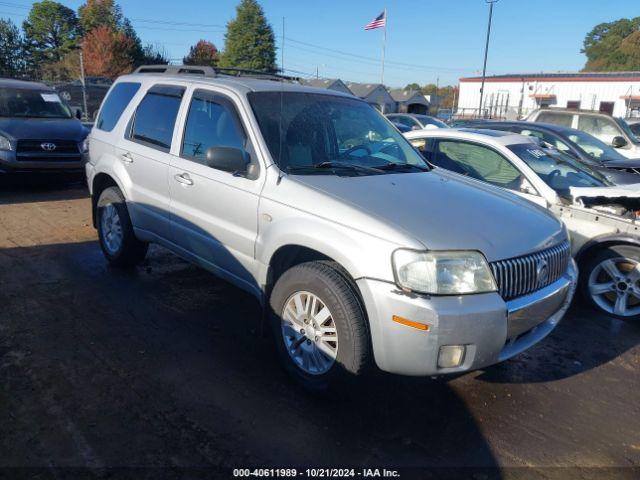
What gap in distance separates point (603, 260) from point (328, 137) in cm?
294

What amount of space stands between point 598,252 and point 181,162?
13.0 ft

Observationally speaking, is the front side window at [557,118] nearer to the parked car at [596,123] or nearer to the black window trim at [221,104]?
the parked car at [596,123]

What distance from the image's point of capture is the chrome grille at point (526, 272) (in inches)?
116

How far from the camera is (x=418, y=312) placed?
268cm

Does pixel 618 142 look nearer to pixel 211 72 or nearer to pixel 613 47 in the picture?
pixel 211 72

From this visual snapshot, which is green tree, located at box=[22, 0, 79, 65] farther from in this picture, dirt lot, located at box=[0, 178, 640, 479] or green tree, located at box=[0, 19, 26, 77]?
dirt lot, located at box=[0, 178, 640, 479]

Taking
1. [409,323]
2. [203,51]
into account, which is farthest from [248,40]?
[409,323]

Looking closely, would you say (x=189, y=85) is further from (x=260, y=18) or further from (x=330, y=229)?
(x=260, y=18)

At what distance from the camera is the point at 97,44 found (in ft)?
176

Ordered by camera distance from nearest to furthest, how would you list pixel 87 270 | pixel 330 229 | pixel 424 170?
pixel 330 229
pixel 424 170
pixel 87 270

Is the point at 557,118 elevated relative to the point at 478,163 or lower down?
elevated

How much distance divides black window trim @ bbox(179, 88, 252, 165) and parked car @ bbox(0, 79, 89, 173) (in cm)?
554

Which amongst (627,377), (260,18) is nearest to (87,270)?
(627,377)

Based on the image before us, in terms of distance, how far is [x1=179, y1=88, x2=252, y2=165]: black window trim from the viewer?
12.2ft
